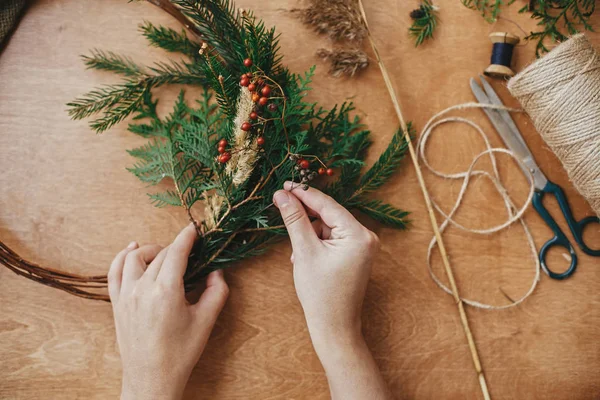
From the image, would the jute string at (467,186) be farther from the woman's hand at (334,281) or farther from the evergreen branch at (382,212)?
the woman's hand at (334,281)

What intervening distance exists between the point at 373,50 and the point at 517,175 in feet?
1.80

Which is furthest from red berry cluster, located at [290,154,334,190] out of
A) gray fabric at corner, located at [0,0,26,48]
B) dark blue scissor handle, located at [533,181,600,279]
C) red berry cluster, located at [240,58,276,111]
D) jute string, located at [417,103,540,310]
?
gray fabric at corner, located at [0,0,26,48]

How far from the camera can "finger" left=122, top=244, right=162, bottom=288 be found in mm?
1116

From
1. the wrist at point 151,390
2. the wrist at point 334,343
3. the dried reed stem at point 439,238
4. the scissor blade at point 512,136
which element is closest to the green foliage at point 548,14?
the scissor blade at point 512,136

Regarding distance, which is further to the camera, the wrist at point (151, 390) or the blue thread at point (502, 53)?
the blue thread at point (502, 53)

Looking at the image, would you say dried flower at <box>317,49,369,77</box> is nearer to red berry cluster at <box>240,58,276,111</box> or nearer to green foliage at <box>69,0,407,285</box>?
green foliage at <box>69,0,407,285</box>

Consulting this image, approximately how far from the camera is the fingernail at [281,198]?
40.6 inches

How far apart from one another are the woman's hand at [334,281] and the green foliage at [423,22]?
0.57 metres

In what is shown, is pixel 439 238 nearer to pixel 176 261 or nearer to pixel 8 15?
pixel 176 261

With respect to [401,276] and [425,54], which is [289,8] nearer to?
[425,54]

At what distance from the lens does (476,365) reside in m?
1.20

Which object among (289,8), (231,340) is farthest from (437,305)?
(289,8)

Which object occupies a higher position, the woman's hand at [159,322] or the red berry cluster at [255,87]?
the red berry cluster at [255,87]

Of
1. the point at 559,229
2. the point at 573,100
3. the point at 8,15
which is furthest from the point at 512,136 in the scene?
the point at 8,15
